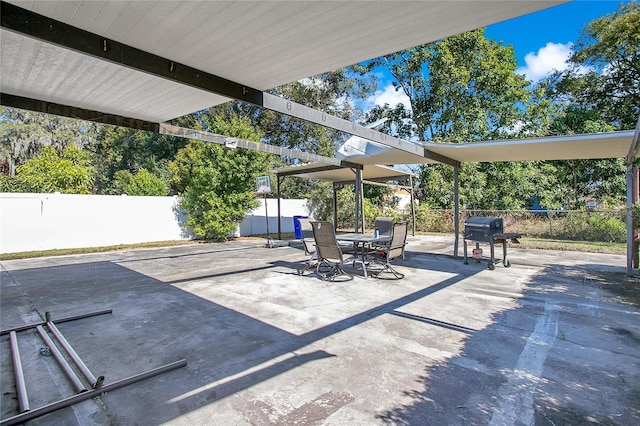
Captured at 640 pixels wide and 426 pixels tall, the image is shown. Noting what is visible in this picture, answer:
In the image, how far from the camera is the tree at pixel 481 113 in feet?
53.4

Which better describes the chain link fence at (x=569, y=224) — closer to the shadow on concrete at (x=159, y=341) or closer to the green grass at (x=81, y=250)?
the shadow on concrete at (x=159, y=341)

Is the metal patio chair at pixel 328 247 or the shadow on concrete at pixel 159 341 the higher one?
the metal patio chair at pixel 328 247

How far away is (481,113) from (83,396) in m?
19.1

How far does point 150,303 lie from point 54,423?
8.71 ft

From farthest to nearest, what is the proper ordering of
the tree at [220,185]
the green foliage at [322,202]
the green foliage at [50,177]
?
the green foliage at [322,202] → the green foliage at [50,177] → the tree at [220,185]

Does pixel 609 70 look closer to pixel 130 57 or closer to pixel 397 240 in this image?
pixel 397 240

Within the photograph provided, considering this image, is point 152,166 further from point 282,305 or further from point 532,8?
point 532,8

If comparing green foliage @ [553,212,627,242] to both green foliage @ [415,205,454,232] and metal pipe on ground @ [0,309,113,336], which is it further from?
metal pipe on ground @ [0,309,113,336]

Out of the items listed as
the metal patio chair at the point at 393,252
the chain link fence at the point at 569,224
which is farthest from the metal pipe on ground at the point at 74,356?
the chain link fence at the point at 569,224

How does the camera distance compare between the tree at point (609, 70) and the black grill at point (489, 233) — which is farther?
the tree at point (609, 70)

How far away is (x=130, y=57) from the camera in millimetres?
2775

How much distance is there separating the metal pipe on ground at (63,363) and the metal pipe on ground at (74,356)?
0.05 m

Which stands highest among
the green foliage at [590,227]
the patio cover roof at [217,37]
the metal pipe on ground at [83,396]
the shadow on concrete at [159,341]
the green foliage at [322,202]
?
the patio cover roof at [217,37]

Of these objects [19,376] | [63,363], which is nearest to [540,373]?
[63,363]
